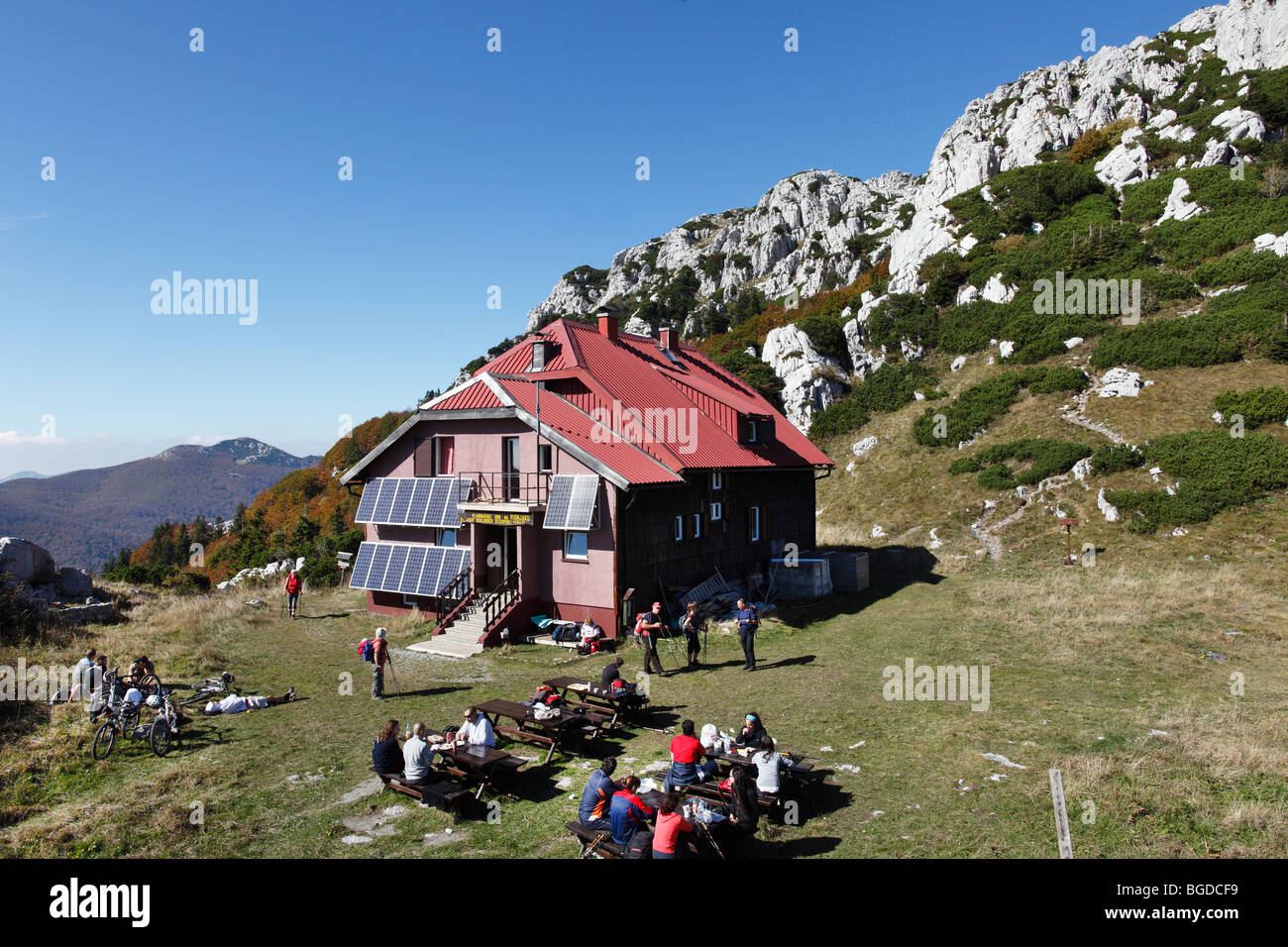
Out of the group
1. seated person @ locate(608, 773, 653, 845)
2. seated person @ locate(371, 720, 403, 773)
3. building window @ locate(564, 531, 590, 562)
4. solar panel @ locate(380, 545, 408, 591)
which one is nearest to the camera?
seated person @ locate(608, 773, 653, 845)

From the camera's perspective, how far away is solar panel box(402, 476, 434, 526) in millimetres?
23438

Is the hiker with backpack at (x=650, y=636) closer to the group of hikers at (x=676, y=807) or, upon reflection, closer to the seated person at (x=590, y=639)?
the seated person at (x=590, y=639)

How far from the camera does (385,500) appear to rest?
24.6 m

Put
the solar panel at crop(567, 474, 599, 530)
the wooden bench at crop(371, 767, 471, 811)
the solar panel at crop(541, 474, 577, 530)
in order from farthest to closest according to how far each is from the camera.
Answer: the solar panel at crop(541, 474, 577, 530) → the solar panel at crop(567, 474, 599, 530) → the wooden bench at crop(371, 767, 471, 811)

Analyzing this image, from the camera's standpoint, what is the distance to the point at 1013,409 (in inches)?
1690

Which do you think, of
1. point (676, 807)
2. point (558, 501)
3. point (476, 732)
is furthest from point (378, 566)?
point (676, 807)

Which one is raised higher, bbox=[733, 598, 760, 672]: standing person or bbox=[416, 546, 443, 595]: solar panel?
bbox=[416, 546, 443, 595]: solar panel

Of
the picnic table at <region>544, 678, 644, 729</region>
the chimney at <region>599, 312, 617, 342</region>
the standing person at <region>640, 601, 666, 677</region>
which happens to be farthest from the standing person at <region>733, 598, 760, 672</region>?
the chimney at <region>599, 312, 617, 342</region>

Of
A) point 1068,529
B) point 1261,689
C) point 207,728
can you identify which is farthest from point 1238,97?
point 207,728

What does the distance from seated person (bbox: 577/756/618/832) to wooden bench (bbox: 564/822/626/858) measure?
0.21 feet

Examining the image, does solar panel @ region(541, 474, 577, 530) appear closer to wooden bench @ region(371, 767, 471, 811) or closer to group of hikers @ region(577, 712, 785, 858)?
wooden bench @ region(371, 767, 471, 811)
